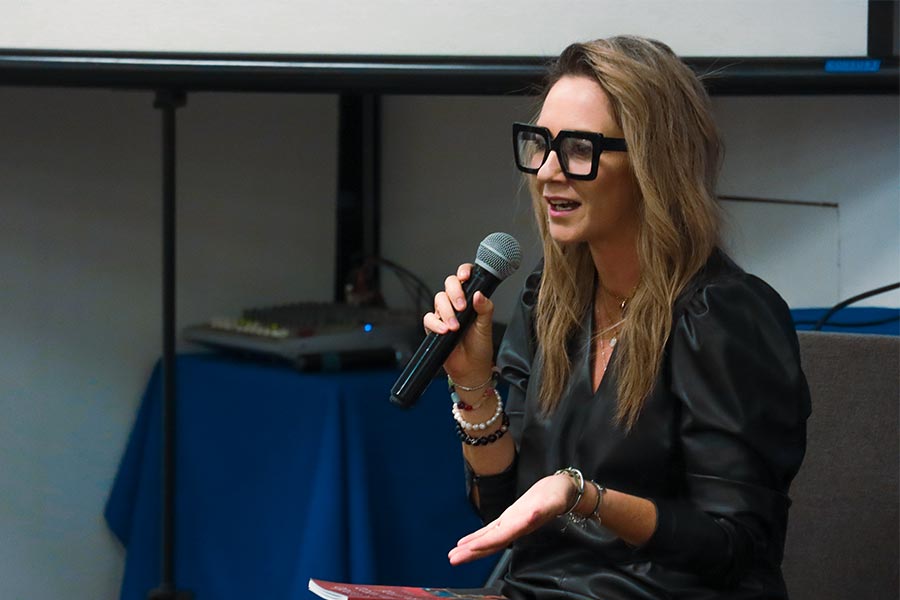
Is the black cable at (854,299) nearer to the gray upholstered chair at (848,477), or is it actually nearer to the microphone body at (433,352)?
the gray upholstered chair at (848,477)

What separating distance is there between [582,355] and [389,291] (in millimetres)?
1458

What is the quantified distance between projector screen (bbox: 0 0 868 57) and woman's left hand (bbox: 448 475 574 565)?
827 millimetres

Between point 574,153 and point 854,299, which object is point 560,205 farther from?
point 854,299

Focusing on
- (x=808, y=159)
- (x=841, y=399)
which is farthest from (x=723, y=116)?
(x=841, y=399)

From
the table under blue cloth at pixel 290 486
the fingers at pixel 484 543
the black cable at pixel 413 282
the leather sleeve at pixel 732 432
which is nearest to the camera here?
the fingers at pixel 484 543

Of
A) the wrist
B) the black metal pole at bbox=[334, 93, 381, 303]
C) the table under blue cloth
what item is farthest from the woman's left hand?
the black metal pole at bbox=[334, 93, 381, 303]

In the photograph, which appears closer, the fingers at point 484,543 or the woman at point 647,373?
the fingers at point 484,543

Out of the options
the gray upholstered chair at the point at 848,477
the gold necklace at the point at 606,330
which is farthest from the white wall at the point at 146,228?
the gold necklace at the point at 606,330

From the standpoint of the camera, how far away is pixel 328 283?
8.38ft

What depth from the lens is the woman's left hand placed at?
2.89ft

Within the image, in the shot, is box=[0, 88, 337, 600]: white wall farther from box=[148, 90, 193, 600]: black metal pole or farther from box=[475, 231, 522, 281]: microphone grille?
box=[475, 231, 522, 281]: microphone grille

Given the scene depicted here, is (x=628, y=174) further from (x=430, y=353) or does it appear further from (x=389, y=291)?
(x=389, y=291)

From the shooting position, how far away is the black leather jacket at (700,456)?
1.03m

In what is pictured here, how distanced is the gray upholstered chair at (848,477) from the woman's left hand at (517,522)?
61cm
